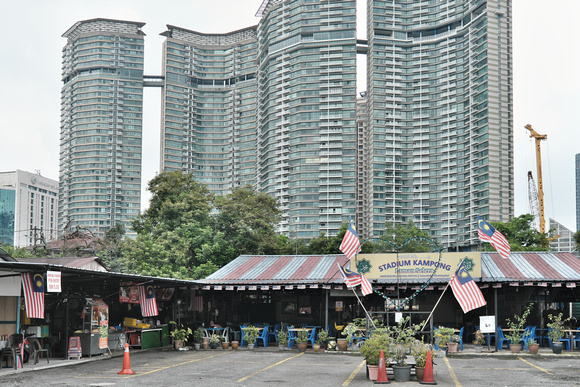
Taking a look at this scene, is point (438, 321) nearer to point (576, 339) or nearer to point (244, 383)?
point (576, 339)

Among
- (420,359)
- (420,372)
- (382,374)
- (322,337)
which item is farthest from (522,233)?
(382,374)

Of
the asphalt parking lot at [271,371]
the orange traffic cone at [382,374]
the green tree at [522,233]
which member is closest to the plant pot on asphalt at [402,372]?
the asphalt parking lot at [271,371]

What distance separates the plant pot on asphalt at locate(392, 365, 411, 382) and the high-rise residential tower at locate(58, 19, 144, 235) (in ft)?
492

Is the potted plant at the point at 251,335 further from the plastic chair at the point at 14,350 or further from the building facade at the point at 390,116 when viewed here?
the building facade at the point at 390,116

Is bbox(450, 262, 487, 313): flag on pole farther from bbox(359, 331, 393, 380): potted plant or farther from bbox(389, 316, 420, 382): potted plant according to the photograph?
bbox(359, 331, 393, 380): potted plant

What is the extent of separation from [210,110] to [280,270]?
137 m

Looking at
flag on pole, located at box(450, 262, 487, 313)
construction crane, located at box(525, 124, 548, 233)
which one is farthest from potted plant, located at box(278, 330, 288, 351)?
construction crane, located at box(525, 124, 548, 233)

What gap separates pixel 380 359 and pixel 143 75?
158751 mm

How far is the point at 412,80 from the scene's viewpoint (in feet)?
445

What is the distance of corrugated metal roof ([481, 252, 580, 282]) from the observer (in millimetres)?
24562

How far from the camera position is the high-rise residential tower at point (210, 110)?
156750mm

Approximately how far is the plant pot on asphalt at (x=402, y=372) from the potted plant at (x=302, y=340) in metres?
9.17

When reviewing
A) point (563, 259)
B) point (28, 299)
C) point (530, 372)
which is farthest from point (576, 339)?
point (28, 299)

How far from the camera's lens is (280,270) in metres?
28.9
